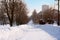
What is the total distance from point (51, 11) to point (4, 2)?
153 ft

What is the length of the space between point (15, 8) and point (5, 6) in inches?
81.6

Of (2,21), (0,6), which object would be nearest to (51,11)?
(2,21)

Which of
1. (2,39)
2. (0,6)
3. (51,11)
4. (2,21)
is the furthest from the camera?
(2,21)

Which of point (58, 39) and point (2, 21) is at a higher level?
point (58, 39)

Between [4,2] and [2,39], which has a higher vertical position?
[4,2]

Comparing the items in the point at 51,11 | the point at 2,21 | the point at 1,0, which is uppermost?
the point at 1,0

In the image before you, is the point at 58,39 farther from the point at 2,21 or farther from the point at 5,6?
the point at 2,21

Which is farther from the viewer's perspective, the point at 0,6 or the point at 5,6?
the point at 0,6

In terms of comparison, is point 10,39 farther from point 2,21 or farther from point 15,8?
point 2,21

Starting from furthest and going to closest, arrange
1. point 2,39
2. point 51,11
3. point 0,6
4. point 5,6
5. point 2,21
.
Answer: point 2,21
point 51,11
point 0,6
point 5,6
point 2,39

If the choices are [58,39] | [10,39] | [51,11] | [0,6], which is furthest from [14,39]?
[51,11]

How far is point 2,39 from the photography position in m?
9.66

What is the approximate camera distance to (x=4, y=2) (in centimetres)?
3122

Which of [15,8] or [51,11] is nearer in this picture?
[15,8]
